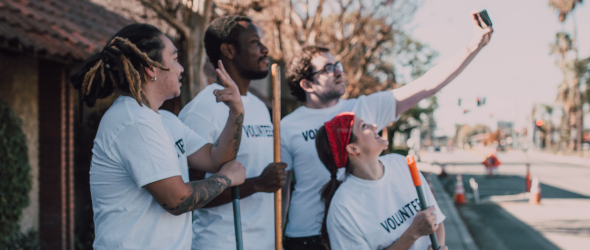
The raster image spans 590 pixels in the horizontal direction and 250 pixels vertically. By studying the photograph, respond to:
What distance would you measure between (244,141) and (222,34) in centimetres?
65

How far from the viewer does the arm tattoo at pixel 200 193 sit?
1597 mm

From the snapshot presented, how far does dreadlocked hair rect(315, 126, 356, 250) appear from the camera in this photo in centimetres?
227

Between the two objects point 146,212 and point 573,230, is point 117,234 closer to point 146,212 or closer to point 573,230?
point 146,212

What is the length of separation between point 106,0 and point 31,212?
15.8 feet

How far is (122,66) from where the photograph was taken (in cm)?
164

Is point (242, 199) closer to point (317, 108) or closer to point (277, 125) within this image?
point (277, 125)

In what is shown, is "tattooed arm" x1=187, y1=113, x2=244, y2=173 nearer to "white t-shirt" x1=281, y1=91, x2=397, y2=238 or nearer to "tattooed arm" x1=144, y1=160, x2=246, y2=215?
"tattooed arm" x1=144, y1=160, x2=246, y2=215

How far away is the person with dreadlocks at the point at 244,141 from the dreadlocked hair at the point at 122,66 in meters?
0.31

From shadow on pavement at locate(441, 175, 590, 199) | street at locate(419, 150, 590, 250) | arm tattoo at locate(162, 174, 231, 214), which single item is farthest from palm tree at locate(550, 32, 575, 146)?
arm tattoo at locate(162, 174, 231, 214)

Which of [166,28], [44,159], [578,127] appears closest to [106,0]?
[166,28]

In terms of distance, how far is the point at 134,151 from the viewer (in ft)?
4.94

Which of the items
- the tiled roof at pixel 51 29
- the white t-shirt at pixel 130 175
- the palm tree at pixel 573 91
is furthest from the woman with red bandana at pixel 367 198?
the palm tree at pixel 573 91


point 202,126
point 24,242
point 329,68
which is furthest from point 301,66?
point 24,242

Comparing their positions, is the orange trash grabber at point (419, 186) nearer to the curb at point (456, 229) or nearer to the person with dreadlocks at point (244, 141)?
the person with dreadlocks at point (244, 141)
